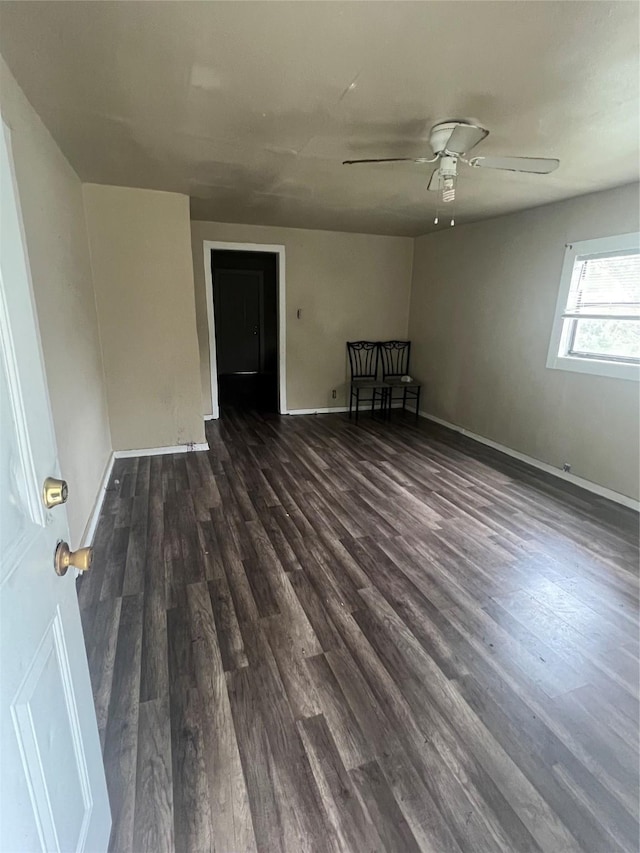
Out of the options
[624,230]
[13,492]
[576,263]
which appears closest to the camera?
[13,492]

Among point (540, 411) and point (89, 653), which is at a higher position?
point (540, 411)

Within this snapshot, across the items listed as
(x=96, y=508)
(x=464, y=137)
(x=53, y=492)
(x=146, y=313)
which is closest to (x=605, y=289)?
(x=464, y=137)

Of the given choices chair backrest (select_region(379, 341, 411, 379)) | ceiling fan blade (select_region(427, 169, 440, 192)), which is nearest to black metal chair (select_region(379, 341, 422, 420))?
chair backrest (select_region(379, 341, 411, 379))

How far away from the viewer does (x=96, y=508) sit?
2900 mm

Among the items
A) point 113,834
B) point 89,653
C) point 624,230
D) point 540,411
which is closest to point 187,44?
point 89,653

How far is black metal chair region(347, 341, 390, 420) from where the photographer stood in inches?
227

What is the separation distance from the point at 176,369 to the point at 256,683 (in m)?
3.02

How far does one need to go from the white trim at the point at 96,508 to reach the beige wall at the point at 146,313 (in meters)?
0.48

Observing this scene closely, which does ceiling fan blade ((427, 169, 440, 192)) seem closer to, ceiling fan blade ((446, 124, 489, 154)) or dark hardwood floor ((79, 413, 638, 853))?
ceiling fan blade ((446, 124, 489, 154))

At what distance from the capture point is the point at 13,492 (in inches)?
26.3

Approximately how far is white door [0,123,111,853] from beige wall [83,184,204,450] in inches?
123

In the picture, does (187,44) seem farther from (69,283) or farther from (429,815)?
(429,815)

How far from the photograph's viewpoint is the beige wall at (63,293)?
1.93 m

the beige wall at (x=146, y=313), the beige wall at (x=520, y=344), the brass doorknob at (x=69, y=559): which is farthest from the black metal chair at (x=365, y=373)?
the brass doorknob at (x=69, y=559)
